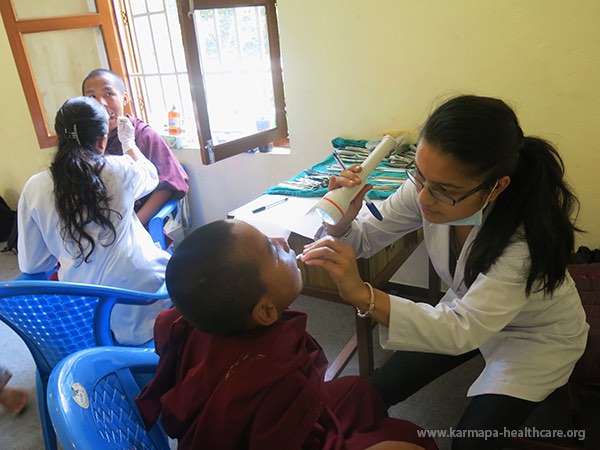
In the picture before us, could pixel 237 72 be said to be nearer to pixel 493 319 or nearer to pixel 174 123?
pixel 174 123

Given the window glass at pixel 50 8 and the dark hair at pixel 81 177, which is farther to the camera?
the window glass at pixel 50 8

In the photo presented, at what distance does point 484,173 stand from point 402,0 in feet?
4.13

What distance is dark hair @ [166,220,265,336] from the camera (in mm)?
809

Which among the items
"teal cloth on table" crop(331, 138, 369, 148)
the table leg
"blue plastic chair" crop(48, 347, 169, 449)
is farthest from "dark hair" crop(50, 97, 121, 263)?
"teal cloth on table" crop(331, 138, 369, 148)

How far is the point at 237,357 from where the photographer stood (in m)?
0.82

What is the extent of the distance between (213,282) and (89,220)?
2.88 ft

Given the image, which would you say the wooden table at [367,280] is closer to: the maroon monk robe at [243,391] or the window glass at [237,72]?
the maroon monk robe at [243,391]

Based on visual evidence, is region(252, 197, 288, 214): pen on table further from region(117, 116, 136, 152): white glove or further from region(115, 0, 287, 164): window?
region(117, 116, 136, 152): white glove

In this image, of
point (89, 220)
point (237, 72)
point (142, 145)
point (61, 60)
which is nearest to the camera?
point (89, 220)

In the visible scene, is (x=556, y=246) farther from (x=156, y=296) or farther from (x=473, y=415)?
(x=156, y=296)

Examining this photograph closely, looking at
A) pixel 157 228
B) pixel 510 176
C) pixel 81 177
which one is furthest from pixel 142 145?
A: pixel 510 176

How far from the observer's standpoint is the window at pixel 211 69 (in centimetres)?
206

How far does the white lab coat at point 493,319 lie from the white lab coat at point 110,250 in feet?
2.51

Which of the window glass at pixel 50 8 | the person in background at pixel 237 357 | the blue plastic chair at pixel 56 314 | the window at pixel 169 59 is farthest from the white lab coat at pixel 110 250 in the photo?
the window glass at pixel 50 8
